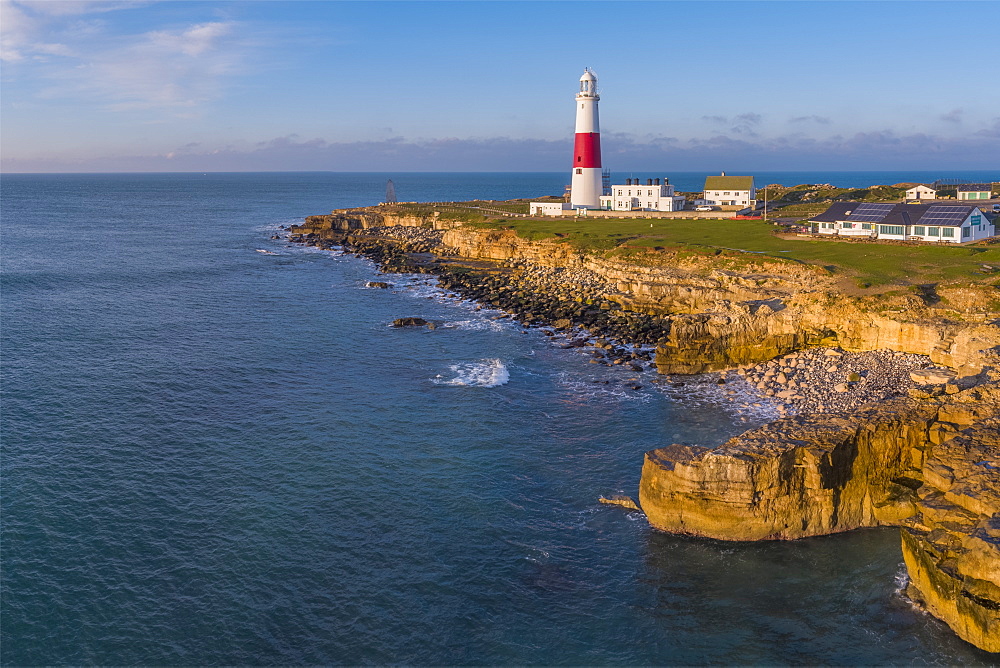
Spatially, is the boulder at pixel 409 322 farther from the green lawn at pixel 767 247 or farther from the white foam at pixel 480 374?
the green lawn at pixel 767 247

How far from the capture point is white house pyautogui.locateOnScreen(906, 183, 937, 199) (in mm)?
94500

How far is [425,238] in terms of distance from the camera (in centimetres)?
10031

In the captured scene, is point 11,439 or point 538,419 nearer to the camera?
point 11,439

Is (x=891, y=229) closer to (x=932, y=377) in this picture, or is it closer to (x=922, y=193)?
(x=932, y=377)

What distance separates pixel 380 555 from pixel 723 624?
11362 millimetres

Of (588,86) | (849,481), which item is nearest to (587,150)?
(588,86)

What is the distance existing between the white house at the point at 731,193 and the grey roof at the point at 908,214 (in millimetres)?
34006

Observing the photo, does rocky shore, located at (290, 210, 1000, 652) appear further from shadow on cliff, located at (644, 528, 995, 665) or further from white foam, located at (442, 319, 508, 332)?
white foam, located at (442, 319, 508, 332)

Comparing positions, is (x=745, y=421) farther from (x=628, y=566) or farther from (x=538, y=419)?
(x=628, y=566)

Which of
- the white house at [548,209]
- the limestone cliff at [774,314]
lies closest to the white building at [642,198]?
the white house at [548,209]

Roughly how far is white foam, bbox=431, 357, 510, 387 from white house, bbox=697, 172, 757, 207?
69147 mm

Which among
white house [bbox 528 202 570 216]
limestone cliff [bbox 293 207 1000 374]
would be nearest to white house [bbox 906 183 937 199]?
white house [bbox 528 202 570 216]

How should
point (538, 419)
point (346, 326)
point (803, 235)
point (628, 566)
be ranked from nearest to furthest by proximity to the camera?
point (628, 566) < point (538, 419) < point (346, 326) < point (803, 235)

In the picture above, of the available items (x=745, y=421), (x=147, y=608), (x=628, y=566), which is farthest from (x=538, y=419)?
(x=147, y=608)
